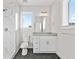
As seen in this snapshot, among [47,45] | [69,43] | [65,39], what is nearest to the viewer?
[69,43]

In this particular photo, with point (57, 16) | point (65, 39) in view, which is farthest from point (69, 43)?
point (57, 16)

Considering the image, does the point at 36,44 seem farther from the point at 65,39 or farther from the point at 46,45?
the point at 65,39

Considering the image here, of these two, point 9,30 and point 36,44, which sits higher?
point 9,30

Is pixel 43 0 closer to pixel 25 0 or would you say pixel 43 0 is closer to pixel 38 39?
pixel 25 0

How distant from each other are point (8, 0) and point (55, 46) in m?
2.72

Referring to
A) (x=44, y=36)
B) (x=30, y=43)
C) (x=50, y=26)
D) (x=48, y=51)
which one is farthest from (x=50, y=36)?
(x=30, y=43)

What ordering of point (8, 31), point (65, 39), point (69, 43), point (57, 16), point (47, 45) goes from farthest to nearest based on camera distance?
1. point (47, 45)
2. point (57, 16)
3. point (8, 31)
4. point (65, 39)
5. point (69, 43)

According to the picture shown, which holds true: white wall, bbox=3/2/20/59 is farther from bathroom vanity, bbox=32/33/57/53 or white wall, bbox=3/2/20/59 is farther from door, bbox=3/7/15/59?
bathroom vanity, bbox=32/33/57/53

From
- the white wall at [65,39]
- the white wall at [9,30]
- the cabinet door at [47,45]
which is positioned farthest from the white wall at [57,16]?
the white wall at [9,30]

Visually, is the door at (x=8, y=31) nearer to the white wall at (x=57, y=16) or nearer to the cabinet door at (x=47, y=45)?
the cabinet door at (x=47, y=45)

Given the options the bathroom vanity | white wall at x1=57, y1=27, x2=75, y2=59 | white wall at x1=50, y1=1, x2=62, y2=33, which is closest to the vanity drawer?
the bathroom vanity

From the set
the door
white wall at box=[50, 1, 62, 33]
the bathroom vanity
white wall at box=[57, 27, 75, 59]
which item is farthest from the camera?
the bathroom vanity

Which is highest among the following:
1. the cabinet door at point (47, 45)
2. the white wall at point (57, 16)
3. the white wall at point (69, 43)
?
the white wall at point (57, 16)

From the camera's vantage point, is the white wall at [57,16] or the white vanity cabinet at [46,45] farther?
the white vanity cabinet at [46,45]
